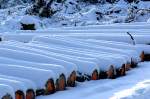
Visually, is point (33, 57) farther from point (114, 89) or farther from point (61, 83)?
point (114, 89)

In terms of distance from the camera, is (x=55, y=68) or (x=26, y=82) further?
(x=55, y=68)

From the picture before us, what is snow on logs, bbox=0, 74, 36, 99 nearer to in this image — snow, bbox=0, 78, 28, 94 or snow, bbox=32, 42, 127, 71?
snow, bbox=0, 78, 28, 94

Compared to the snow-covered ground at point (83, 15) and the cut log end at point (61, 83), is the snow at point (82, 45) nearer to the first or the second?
the cut log end at point (61, 83)

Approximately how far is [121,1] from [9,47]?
1287cm

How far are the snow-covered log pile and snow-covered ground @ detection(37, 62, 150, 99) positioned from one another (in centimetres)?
13

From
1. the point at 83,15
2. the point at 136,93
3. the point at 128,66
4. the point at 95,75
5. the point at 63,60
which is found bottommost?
the point at 83,15

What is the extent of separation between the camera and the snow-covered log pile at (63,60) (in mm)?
4850

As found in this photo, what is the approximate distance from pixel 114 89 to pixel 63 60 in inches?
32.8

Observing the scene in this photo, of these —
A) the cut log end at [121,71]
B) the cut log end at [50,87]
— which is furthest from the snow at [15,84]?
the cut log end at [121,71]

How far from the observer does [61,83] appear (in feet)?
17.0

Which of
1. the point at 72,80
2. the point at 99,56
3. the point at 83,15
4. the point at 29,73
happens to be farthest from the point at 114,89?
the point at 83,15

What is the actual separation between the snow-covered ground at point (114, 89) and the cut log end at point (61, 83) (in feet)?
0.24

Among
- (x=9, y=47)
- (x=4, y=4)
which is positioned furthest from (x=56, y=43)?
(x=4, y=4)

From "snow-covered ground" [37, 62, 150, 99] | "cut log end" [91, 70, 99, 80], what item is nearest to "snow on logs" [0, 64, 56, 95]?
"snow-covered ground" [37, 62, 150, 99]
